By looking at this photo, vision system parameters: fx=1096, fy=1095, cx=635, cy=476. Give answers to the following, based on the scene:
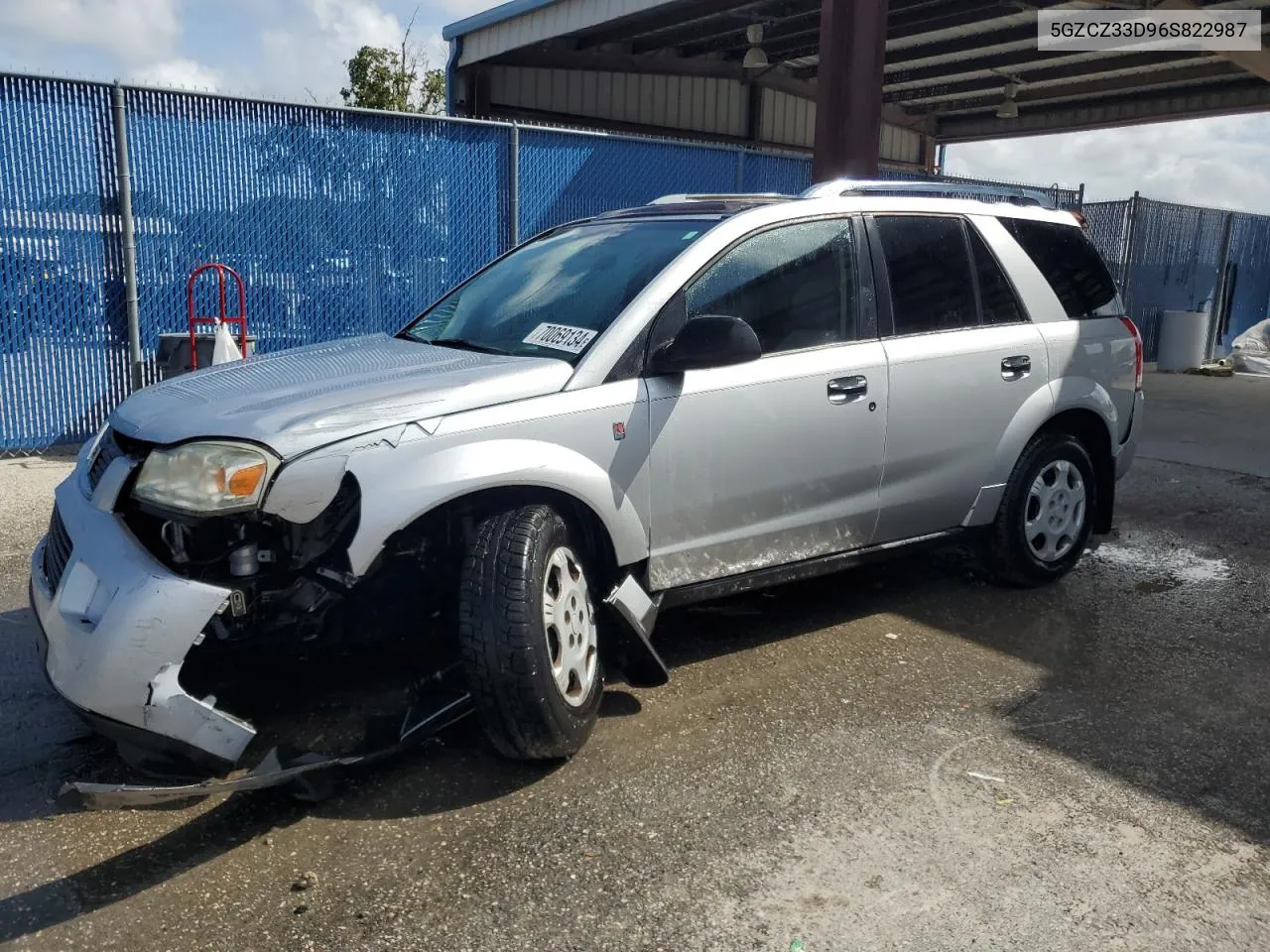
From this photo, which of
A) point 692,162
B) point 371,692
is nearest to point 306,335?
point 692,162

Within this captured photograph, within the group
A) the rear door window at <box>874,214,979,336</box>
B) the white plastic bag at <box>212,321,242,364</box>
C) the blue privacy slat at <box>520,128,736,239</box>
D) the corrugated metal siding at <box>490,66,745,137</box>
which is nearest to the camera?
the rear door window at <box>874,214,979,336</box>

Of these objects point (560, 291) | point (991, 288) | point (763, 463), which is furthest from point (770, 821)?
point (991, 288)

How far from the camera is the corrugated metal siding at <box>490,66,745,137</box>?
16672 millimetres

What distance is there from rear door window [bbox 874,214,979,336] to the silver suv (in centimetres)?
1

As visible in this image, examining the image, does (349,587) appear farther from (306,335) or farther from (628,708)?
(306,335)

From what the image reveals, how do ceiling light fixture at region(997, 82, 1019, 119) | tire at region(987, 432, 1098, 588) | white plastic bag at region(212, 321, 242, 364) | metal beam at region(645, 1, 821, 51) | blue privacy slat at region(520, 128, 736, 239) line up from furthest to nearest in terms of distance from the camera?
ceiling light fixture at region(997, 82, 1019, 119), metal beam at region(645, 1, 821, 51), blue privacy slat at region(520, 128, 736, 239), white plastic bag at region(212, 321, 242, 364), tire at region(987, 432, 1098, 588)

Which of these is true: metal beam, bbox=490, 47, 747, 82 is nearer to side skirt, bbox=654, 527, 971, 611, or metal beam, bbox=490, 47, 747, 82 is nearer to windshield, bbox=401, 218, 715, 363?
windshield, bbox=401, 218, 715, 363

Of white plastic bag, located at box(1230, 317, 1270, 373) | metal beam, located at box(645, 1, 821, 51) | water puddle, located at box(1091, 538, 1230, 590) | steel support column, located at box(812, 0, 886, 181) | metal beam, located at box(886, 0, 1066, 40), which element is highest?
metal beam, located at box(645, 1, 821, 51)

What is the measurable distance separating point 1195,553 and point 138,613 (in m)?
5.49

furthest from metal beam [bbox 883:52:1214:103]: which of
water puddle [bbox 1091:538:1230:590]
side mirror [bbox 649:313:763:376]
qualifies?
Answer: side mirror [bbox 649:313:763:376]

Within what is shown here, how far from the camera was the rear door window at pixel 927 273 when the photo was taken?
14.9 ft

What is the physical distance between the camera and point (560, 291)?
13.7 ft

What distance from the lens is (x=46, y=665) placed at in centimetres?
312

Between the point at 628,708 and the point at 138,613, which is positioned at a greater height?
the point at 138,613
